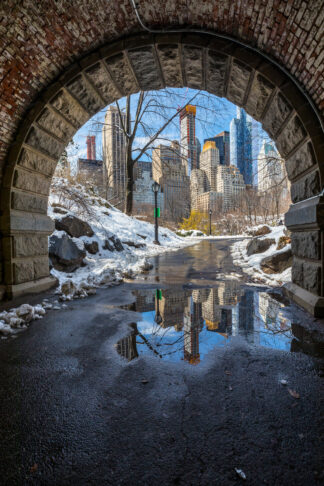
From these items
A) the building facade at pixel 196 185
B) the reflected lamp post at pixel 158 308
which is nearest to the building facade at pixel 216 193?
the building facade at pixel 196 185

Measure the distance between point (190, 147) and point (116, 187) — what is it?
1780cm

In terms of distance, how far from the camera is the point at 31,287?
480cm

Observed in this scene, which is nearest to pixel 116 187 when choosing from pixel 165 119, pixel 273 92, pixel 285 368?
pixel 165 119

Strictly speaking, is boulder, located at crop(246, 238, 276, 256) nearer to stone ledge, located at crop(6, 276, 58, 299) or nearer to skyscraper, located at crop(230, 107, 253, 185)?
skyscraper, located at crop(230, 107, 253, 185)

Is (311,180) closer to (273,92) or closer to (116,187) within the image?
(273,92)

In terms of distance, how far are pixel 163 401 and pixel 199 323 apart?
5.31 ft

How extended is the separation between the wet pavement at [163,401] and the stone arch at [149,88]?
159 centimetres

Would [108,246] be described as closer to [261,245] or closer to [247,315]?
[261,245]

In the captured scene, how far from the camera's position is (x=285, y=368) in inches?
86.5

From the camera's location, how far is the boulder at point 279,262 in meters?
6.33

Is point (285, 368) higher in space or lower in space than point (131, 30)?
lower

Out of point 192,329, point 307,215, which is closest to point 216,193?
point 307,215

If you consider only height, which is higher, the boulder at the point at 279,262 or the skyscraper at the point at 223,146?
the skyscraper at the point at 223,146

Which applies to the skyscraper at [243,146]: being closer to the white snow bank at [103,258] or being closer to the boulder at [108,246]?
the white snow bank at [103,258]
